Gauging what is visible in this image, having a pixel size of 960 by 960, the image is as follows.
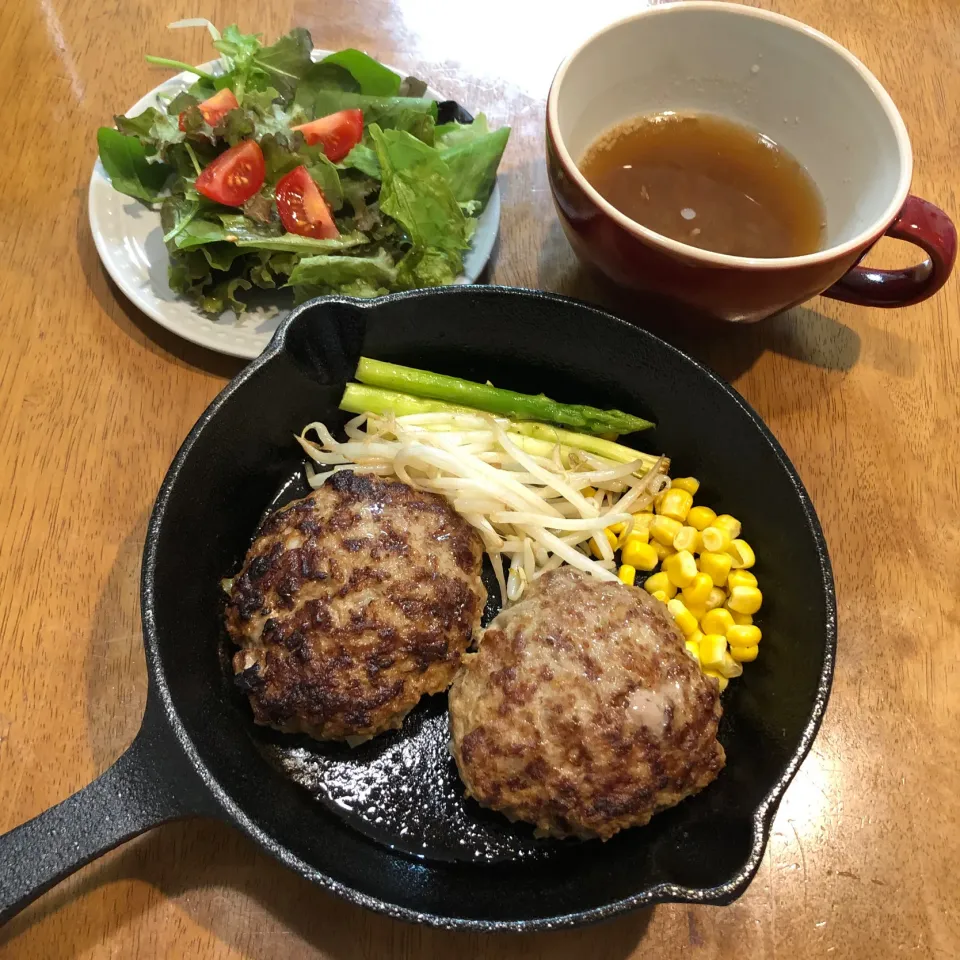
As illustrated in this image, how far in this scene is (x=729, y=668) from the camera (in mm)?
1946

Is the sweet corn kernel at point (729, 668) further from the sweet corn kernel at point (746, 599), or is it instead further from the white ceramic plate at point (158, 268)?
the white ceramic plate at point (158, 268)

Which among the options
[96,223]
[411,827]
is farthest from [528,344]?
[96,223]

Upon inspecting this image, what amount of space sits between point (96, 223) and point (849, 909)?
2.82m

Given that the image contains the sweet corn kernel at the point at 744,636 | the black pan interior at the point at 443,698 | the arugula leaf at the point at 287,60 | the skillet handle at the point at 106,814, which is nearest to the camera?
the skillet handle at the point at 106,814

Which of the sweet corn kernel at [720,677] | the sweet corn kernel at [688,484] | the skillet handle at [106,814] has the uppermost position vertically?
the skillet handle at [106,814]

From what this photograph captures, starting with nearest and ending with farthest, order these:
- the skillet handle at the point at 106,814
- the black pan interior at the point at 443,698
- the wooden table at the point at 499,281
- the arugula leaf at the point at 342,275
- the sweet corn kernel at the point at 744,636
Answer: the skillet handle at the point at 106,814 < the black pan interior at the point at 443,698 < the wooden table at the point at 499,281 < the sweet corn kernel at the point at 744,636 < the arugula leaf at the point at 342,275

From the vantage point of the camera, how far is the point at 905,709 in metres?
1.95

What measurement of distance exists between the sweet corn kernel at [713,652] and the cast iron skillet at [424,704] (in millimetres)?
92

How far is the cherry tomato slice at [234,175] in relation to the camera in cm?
224

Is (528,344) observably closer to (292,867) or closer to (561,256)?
(561,256)

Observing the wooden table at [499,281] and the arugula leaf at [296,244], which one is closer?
the wooden table at [499,281]

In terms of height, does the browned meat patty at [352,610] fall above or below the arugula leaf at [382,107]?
below

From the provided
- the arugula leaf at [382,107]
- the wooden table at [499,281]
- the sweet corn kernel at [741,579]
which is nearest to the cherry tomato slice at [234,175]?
the arugula leaf at [382,107]

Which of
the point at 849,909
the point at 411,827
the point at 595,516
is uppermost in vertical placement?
the point at 595,516
